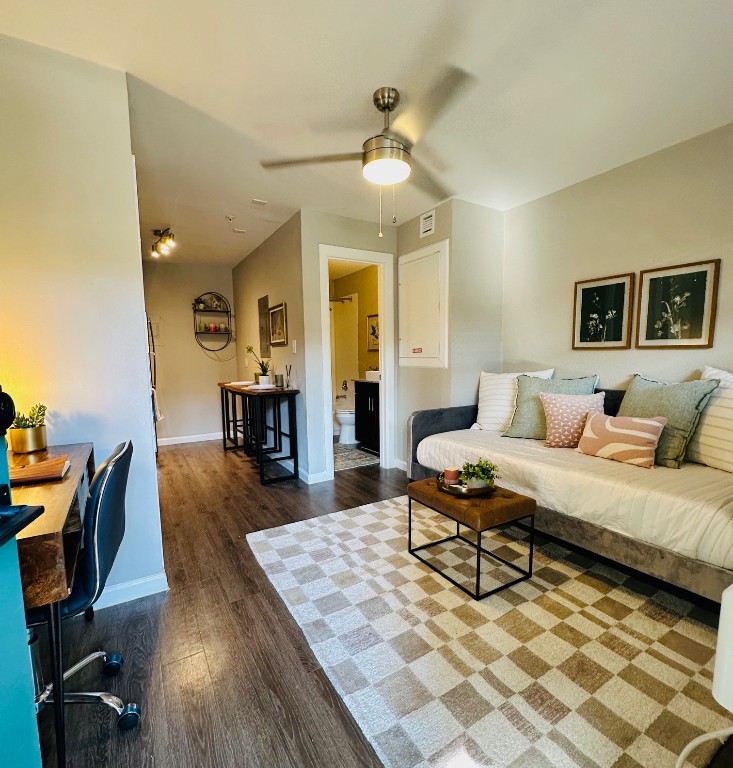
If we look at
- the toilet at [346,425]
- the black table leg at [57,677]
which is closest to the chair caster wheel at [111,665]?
the black table leg at [57,677]

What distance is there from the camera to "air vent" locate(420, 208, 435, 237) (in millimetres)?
3359

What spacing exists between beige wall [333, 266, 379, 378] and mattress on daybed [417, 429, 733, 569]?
3086 millimetres

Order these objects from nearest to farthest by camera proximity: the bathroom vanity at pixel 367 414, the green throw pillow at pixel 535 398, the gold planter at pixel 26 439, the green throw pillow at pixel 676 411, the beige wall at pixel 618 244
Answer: the gold planter at pixel 26 439 < the green throw pillow at pixel 676 411 < the beige wall at pixel 618 244 < the green throw pillow at pixel 535 398 < the bathroom vanity at pixel 367 414

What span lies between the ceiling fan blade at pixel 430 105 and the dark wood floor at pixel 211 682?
2595mm

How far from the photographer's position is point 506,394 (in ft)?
10.4

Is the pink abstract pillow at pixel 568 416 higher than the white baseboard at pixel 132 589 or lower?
higher

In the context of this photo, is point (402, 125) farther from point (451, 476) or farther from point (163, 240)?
point (163, 240)

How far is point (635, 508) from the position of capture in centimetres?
178

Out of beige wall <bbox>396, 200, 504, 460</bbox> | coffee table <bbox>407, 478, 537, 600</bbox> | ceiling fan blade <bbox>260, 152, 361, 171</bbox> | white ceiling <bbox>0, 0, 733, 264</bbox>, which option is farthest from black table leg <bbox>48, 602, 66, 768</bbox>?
beige wall <bbox>396, 200, 504, 460</bbox>

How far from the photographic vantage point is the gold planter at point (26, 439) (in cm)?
152

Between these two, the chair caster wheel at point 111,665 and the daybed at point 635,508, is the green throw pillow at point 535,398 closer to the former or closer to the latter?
the daybed at point 635,508

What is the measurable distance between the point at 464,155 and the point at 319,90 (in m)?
1.08

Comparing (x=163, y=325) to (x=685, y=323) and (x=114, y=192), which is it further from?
(x=685, y=323)

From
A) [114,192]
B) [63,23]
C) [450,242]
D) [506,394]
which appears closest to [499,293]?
[450,242]
